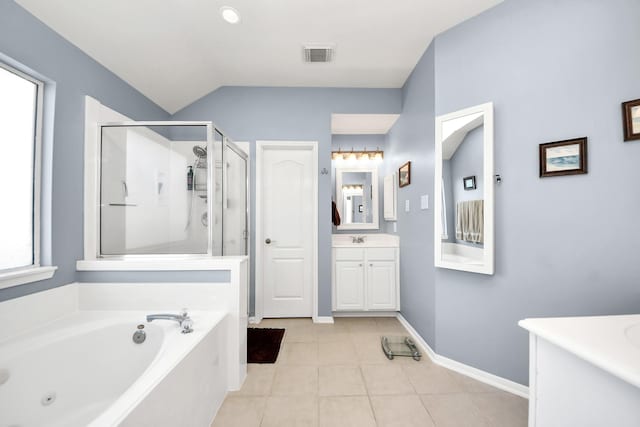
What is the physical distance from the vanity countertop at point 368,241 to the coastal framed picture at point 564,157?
1.63 m

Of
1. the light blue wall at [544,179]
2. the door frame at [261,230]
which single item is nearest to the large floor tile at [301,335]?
the door frame at [261,230]

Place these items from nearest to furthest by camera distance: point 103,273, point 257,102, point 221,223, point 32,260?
point 32,260 → point 103,273 → point 221,223 → point 257,102

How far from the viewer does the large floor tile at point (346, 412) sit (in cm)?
Result: 141

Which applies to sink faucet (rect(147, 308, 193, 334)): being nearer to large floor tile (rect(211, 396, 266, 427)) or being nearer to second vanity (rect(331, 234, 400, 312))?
large floor tile (rect(211, 396, 266, 427))

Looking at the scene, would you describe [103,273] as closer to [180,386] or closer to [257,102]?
[180,386]

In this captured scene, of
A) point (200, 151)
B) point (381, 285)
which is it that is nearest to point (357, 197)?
point (381, 285)

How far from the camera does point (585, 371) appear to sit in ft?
2.43

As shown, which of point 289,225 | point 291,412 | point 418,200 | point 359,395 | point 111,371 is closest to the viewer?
point 111,371

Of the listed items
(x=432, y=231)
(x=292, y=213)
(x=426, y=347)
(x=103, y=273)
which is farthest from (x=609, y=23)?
(x=103, y=273)

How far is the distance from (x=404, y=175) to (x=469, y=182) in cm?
93

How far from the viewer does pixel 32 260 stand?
57.1 inches

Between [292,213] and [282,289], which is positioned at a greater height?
[292,213]

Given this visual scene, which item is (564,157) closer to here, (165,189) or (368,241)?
(368,241)

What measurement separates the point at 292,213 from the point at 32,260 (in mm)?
2031
